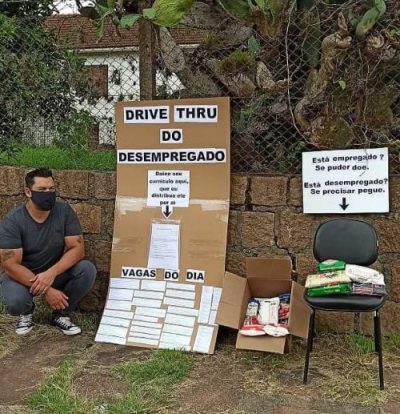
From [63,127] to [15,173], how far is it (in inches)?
23.2

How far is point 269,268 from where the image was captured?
445 cm

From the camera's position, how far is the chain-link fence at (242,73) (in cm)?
458

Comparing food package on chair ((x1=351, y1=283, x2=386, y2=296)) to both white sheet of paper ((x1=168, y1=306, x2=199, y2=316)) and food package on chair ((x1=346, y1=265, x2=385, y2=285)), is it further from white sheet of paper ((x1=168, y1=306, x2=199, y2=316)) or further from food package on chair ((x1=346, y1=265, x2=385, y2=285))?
white sheet of paper ((x1=168, y1=306, x2=199, y2=316))

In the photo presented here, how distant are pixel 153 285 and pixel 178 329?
43 cm

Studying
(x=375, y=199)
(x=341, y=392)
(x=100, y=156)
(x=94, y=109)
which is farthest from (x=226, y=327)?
(x=94, y=109)

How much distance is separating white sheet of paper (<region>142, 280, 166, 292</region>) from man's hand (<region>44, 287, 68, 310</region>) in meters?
0.63

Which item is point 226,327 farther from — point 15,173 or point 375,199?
point 15,173

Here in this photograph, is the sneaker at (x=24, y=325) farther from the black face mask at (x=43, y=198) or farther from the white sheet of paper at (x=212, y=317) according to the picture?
the white sheet of paper at (x=212, y=317)

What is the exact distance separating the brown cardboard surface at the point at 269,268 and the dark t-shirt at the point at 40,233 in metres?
1.46

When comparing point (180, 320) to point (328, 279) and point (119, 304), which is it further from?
point (328, 279)

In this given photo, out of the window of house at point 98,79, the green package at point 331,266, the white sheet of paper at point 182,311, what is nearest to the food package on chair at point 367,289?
the green package at point 331,266

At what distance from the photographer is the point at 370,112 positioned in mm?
4645

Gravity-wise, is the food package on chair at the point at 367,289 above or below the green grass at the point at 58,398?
above

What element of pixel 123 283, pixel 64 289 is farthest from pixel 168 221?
pixel 64 289
